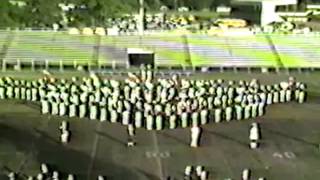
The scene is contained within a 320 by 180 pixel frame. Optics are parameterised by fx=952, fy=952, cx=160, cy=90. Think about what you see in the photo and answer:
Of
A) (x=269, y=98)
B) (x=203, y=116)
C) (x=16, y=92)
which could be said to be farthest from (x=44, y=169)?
(x=269, y=98)

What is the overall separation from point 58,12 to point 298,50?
1890 centimetres

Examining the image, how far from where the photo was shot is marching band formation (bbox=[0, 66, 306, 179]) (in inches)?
1289

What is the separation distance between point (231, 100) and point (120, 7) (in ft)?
101

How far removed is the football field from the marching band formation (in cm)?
36

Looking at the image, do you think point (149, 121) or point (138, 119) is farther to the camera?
point (138, 119)

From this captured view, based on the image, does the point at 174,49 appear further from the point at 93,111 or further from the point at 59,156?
the point at 59,156

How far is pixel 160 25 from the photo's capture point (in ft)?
201

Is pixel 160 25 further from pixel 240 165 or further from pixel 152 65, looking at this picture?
pixel 240 165

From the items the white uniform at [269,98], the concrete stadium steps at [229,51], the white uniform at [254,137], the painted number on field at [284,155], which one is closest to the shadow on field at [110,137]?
the white uniform at [254,137]

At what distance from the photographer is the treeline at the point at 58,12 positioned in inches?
2395

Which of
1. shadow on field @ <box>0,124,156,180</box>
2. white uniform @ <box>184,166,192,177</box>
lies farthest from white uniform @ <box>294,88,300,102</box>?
white uniform @ <box>184,166,192,177</box>

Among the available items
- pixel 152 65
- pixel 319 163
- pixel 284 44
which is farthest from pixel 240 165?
pixel 284 44

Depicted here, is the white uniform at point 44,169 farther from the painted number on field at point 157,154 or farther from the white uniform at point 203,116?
the white uniform at point 203,116

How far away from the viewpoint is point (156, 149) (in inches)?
1193
